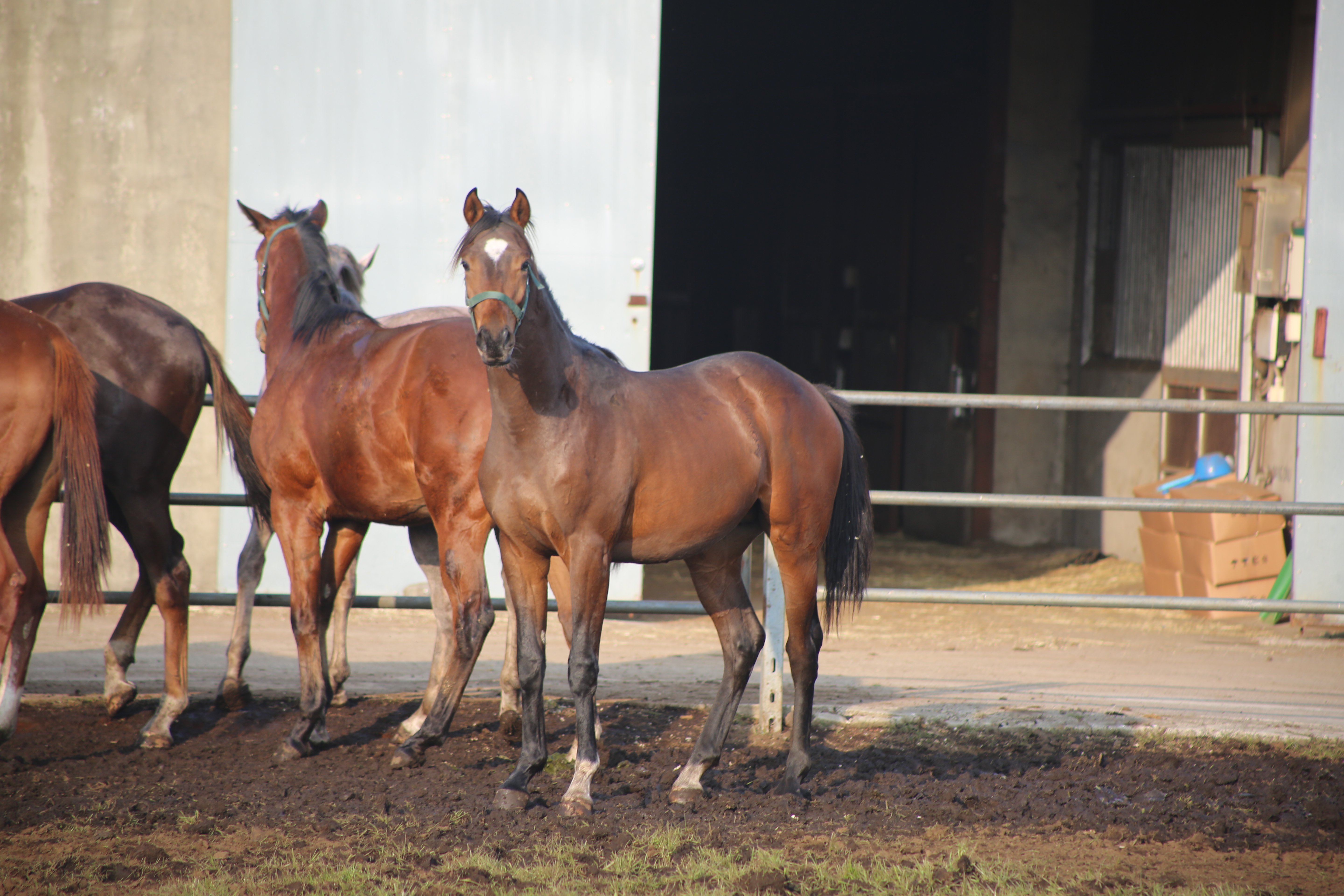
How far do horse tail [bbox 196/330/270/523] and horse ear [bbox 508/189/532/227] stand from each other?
72.3 inches

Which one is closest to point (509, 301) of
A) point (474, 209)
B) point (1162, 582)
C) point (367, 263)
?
point (474, 209)

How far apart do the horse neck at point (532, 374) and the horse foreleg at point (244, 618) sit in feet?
6.66

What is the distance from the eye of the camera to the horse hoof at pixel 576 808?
11.7 feet

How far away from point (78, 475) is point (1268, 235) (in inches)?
293

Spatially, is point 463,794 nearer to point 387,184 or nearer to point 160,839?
point 160,839

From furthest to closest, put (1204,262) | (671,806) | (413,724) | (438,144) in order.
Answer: (1204,262), (438,144), (413,724), (671,806)

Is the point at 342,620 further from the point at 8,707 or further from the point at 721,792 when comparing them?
the point at 721,792

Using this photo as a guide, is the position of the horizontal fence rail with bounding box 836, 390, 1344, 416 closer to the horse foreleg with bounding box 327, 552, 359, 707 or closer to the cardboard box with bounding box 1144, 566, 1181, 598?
the horse foreleg with bounding box 327, 552, 359, 707

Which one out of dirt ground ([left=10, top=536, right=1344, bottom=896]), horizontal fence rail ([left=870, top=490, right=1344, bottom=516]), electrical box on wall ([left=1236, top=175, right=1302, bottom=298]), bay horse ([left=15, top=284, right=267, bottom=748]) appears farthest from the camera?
electrical box on wall ([left=1236, top=175, right=1302, bottom=298])

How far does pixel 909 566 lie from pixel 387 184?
5.60m

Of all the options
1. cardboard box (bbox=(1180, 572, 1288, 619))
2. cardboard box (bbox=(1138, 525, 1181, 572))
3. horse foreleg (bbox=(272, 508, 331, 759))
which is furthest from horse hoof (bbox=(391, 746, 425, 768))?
cardboard box (bbox=(1138, 525, 1181, 572))

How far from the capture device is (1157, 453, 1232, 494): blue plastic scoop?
8.44m

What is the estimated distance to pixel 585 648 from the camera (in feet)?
11.8

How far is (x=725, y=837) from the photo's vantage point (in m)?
3.46
